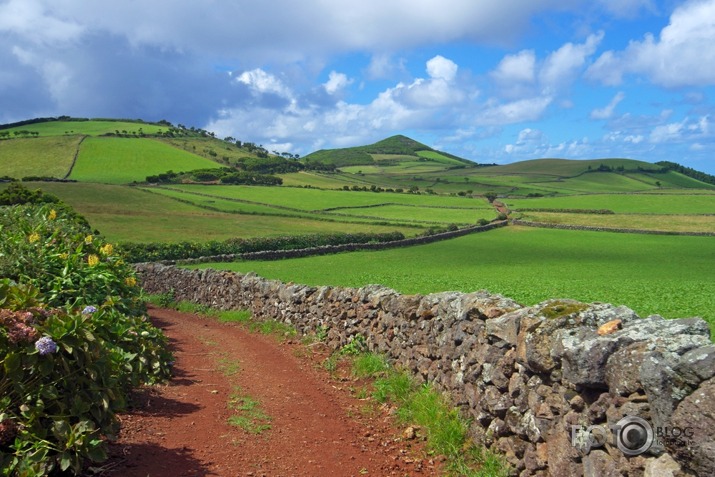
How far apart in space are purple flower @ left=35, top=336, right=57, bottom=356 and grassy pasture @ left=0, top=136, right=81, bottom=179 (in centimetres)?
10588

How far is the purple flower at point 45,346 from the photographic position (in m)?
5.43

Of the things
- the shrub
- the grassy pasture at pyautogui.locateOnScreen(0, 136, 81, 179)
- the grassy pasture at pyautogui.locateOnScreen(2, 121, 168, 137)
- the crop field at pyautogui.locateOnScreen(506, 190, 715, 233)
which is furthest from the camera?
the grassy pasture at pyautogui.locateOnScreen(2, 121, 168, 137)

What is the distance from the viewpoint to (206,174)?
118 metres

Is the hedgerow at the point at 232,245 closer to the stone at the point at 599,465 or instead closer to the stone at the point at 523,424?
the stone at the point at 523,424

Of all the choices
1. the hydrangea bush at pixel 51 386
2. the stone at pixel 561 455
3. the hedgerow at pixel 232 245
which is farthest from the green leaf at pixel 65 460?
the hedgerow at pixel 232 245

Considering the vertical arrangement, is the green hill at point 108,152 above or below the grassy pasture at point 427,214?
above

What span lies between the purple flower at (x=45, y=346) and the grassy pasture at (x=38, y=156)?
347 feet

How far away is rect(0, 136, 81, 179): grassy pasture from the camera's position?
340 feet

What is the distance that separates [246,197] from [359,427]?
297 feet

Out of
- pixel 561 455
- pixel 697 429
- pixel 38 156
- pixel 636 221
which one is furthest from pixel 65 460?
pixel 38 156

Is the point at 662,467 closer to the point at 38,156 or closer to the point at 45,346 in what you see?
the point at 45,346

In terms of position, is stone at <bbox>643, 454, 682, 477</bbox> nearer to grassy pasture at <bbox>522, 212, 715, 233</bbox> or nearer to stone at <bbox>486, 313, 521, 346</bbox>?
stone at <bbox>486, 313, 521, 346</bbox>

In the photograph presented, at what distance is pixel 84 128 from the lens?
6471 inches

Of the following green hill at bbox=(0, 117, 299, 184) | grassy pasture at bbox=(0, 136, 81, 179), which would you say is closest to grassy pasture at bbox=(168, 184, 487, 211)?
green hill at bbox=(0, 117, 299, 184)
